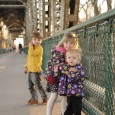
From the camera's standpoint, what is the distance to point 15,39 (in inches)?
6437

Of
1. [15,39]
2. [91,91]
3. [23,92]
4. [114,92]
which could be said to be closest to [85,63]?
[91,91]

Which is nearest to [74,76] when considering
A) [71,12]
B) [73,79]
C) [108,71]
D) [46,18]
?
[73,79]

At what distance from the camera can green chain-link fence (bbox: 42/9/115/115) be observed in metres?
4.73

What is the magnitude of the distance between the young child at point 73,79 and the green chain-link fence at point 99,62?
21cm

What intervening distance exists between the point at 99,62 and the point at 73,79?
1.28 feet

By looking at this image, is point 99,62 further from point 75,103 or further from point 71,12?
point 71,12

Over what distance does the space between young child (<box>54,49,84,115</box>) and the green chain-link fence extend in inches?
8.2

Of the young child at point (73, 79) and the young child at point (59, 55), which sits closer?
the young child at point (73, 79)

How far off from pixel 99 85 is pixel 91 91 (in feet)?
1.66

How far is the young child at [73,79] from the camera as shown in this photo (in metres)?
5.41

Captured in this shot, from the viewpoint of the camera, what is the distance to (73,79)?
5402 millimetres

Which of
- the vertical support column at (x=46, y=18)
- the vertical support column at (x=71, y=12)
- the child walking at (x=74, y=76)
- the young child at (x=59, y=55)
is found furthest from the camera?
the vertical support column at (x=46, y=18)

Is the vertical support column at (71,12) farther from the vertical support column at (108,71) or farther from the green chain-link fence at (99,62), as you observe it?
the vertical support column at (108,71)

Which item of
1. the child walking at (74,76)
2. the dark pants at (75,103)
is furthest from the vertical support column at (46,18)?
the child walking at (74,76)
